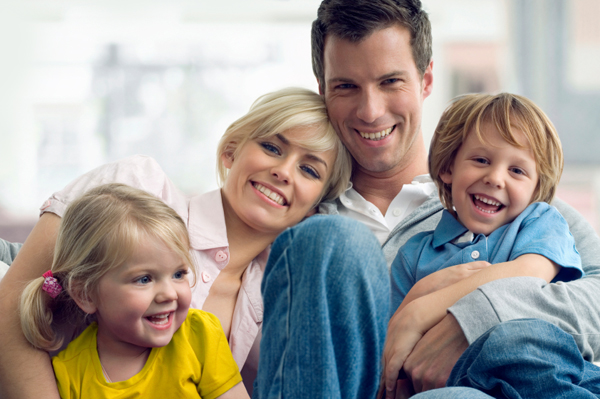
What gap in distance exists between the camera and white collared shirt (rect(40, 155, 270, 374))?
1312 mm

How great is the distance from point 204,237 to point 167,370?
374 mm

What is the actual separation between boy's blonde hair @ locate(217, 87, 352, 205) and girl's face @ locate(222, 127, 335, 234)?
0.02 m

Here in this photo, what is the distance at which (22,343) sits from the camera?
1.11m

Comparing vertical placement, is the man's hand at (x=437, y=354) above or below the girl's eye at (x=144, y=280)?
below

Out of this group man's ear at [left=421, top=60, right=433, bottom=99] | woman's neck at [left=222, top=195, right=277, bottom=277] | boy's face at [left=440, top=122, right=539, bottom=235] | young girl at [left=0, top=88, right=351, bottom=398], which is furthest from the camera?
man's ear at [left=421, top=60, right=433, bottom=99]

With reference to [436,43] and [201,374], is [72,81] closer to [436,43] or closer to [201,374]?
[436,43]

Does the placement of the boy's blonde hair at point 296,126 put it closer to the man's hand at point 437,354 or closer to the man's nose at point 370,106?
the man's nose at point 370,106

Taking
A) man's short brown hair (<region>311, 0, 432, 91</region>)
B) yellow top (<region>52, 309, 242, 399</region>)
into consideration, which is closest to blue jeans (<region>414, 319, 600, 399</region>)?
yellow top (<region>52, 309, 242, 399</region>)

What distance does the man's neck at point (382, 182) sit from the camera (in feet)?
5.41

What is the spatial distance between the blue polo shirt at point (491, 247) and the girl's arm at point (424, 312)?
9cm

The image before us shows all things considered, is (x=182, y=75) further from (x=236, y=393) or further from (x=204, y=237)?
(x=236, y=393)

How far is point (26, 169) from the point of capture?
5.95 m

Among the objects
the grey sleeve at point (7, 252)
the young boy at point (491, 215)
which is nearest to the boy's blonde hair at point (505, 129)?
the young boy at point (491, 215)

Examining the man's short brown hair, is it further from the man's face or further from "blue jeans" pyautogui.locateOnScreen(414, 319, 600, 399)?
"blue jeans" pyautogui.locateOnScreen(414, 319, 600, 399)
